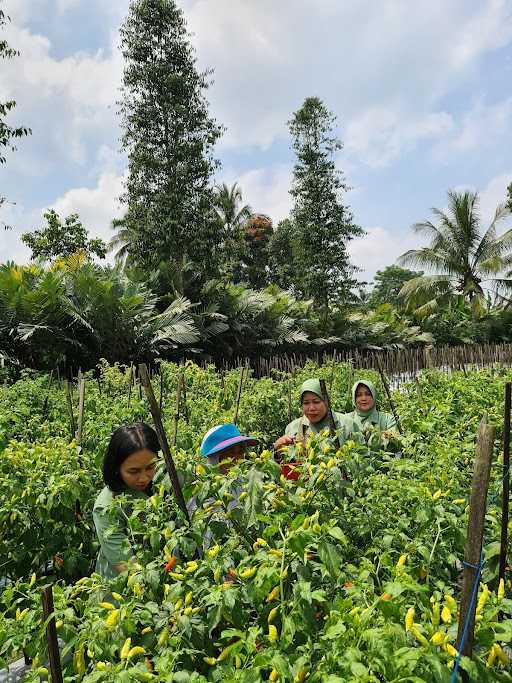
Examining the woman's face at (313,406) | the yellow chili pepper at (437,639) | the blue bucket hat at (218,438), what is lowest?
the yellow chili pepper at (437,639)

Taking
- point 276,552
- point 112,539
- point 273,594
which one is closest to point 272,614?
point 273,594

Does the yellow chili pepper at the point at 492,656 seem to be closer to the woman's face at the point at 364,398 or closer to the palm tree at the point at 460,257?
the woman's face at the point at 364,398

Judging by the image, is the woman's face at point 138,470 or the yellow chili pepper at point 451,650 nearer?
the yellow chili pepper at point 451,650

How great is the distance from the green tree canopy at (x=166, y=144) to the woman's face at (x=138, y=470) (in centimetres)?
1294

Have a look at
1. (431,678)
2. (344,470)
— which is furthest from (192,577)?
(344,470)

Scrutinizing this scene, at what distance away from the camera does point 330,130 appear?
72.5 feet

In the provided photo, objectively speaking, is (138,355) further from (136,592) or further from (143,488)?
(136,592)

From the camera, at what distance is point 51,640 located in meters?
1.36

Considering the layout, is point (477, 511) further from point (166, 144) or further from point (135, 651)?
point (166, 144)

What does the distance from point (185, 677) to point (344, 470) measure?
1.08 meters

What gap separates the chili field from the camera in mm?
1215

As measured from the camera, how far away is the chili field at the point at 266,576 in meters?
1.21

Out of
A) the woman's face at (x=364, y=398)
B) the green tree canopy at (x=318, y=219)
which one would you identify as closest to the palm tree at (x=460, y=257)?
the green tree canopy at (x=318, y=219)

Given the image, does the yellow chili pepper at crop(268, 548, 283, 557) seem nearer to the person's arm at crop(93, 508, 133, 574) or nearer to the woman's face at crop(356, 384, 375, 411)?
the person's arm at crop(93, 508, 133, 574)
